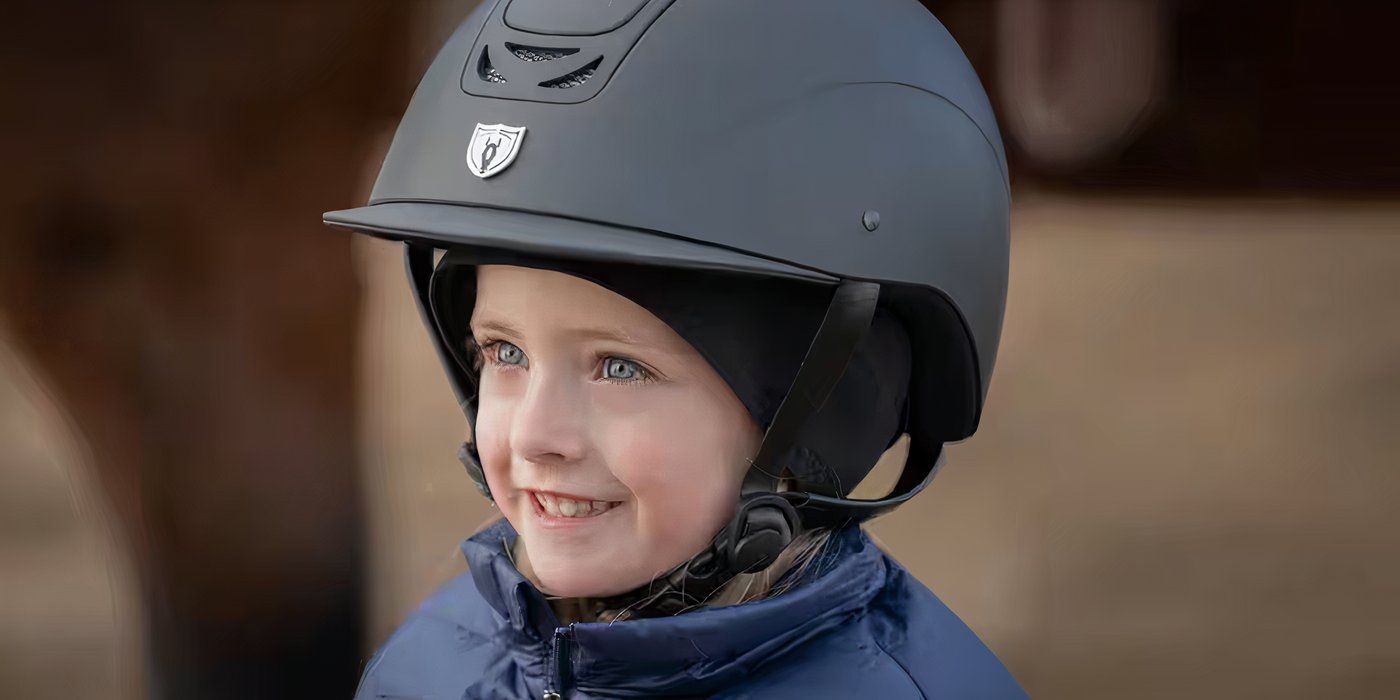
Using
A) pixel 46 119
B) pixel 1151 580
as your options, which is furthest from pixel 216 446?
pixel 1151 580

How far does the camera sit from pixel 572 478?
1.31m

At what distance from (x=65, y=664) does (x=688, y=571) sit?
220cm

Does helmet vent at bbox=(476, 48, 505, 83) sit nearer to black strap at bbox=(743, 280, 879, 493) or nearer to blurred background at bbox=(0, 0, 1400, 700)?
black strap at bbox=(743, 280, 879, 493)

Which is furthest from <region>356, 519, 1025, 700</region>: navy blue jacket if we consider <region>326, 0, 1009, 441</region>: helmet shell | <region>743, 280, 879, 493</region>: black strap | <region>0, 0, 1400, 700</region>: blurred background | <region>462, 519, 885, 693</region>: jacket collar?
<region>0, 0, 1400, 700</region>: blurred background

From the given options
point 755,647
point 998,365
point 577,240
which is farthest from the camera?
point 998,365

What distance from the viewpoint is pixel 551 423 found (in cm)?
129

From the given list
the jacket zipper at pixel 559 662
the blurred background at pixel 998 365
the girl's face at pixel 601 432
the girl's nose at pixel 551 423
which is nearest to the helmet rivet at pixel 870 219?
the girl's face at pixel 601 432

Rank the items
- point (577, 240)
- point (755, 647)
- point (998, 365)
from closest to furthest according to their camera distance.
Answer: point (577, 240)
point (755, 647)
point (998, 365)

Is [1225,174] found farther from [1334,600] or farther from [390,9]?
[390,9]

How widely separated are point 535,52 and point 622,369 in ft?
1.10

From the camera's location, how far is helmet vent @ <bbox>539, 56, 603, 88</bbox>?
1.32 metres

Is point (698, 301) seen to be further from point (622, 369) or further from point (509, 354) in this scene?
point (509, 354)

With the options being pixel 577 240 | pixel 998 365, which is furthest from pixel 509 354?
pixel 998 365

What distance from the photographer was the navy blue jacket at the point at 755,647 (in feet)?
4.32
